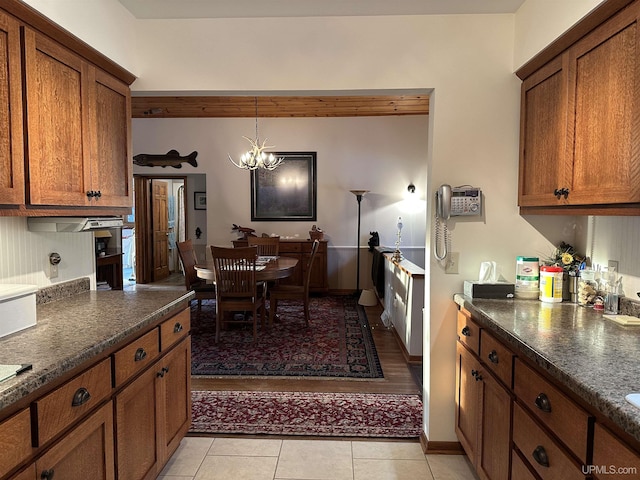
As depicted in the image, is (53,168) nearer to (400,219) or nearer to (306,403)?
(306,403)

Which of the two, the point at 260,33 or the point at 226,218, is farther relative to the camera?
the point at 226,218

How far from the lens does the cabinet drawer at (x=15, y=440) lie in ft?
3.35

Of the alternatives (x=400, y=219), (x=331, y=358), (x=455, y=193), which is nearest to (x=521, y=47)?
(x=455, y=193)

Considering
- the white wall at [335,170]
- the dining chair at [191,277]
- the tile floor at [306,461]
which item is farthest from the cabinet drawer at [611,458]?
the white wall at [335,170]

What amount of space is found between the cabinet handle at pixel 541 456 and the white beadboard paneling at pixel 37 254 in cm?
222

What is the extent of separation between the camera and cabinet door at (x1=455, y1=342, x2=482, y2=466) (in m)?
1.95

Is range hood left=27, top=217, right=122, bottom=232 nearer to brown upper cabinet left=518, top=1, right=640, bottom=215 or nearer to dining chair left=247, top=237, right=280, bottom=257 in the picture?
brown upper cabinet left=518, top=1, right=640, bottom=215

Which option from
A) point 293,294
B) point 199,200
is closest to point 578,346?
point 293,294

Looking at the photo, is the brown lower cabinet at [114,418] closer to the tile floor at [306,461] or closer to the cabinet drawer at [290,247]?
the tile floor at [306,461]

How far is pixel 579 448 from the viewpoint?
3.71 ft

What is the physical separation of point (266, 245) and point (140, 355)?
3.77m

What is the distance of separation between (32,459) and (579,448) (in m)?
1.50

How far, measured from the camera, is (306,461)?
229 centimetres

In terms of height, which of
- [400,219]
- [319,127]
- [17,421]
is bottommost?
[17,421]
